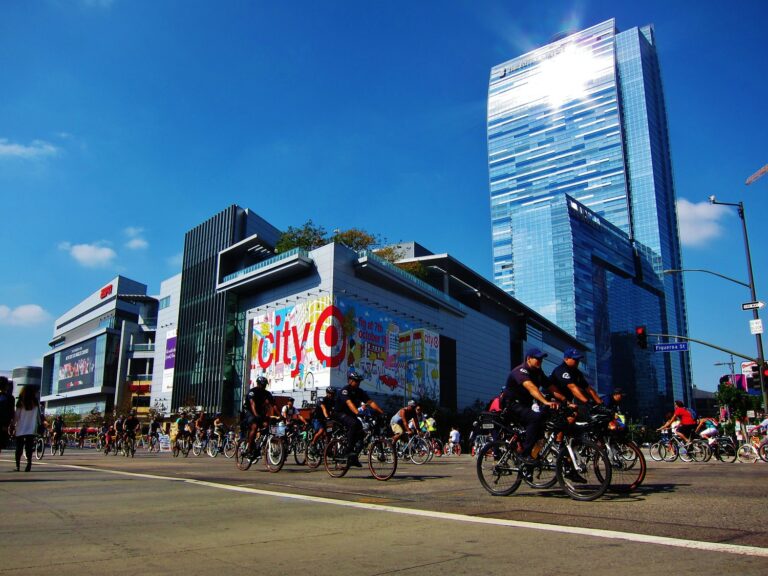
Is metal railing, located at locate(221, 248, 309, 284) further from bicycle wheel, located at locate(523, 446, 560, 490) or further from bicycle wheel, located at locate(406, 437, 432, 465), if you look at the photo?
bicycle wheel, located at locate(523, 446, 560, 490)

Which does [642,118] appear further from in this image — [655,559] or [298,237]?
[655,559]

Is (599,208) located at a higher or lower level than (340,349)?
higher

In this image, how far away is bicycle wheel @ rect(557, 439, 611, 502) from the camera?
673 centimetres

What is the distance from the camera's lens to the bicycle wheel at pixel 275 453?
11945 millimetres

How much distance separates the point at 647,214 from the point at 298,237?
144 meters

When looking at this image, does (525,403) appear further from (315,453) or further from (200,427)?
(200,427)

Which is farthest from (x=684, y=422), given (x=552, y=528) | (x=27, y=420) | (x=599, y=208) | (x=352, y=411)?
(x=599, y=208)

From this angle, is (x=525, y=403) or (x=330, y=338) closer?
(x=525, y=403)

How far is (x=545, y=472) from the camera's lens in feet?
24.0

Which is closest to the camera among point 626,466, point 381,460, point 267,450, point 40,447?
point 626,466

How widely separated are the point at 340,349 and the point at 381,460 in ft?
141

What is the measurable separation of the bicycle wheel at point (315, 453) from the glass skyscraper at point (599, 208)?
437 ft

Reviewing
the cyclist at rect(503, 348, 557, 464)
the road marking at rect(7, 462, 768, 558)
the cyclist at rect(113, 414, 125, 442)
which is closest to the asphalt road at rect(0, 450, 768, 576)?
the road marking at rect(7, 462, 768, 558)

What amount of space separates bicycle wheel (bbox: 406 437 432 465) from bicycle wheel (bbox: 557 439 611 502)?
10.9 meters
